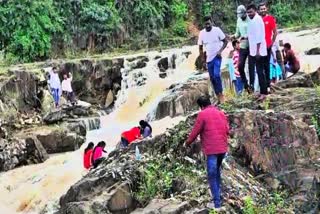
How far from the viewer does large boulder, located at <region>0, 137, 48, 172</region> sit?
54.0 feet

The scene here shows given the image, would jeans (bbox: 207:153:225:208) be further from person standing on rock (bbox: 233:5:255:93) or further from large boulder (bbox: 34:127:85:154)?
large boulder (bbox: 34:127:85:154)

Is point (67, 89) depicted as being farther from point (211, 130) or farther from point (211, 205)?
point (211, 130)

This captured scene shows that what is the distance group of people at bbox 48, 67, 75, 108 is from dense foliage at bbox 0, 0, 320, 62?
7.65 meters

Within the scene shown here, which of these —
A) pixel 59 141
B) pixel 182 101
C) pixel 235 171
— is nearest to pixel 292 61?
pixel 182 101

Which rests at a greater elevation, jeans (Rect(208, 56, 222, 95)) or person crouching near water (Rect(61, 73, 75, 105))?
jeans (Rect(208, 56, 222, 95))

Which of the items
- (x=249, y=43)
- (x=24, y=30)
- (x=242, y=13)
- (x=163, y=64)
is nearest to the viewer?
(x=249, y=43)

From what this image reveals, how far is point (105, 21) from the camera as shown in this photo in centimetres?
3034

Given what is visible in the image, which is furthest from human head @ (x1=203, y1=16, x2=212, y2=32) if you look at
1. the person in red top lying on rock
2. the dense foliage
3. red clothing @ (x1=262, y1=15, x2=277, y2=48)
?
the dense foliage

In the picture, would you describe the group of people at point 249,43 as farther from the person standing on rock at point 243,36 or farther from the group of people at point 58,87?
the group of people at point 58,87

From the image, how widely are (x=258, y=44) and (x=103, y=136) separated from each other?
27.9 ft

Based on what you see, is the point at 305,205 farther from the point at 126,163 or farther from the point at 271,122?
the point at 126,163

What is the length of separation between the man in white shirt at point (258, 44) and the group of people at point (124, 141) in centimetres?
261

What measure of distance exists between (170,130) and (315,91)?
2540 millimetres

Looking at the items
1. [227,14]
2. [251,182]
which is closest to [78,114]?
[251,182]
